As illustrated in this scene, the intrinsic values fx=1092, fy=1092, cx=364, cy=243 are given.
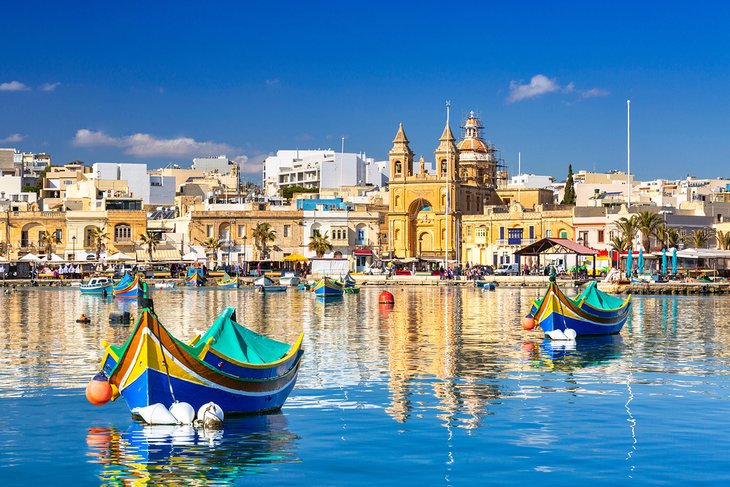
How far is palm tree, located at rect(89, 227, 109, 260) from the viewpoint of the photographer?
363ft

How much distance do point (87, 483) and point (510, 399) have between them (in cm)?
1057

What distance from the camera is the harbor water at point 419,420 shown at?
58.5 feet

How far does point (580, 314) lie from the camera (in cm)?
3994

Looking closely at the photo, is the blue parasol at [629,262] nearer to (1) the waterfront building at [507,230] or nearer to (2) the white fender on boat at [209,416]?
(1) the waterfront building at [507,230]

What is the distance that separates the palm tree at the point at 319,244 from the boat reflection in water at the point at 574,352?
72.9 metres

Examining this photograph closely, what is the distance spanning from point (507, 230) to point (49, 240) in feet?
156

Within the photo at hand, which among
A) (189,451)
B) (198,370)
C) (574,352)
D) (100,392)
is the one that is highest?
(198,370)

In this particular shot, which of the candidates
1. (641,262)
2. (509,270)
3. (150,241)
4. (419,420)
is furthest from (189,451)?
(150,241)

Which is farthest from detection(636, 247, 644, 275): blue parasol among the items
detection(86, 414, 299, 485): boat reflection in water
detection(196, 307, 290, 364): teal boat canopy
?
detection(86, 414, 299, 485): boat reflection in water

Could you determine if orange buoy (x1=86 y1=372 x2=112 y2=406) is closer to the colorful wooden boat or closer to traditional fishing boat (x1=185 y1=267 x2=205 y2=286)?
the colorful wooden boat

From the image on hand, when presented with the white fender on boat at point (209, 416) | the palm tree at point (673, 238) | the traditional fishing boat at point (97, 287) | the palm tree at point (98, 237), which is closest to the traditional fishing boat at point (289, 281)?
the traditional fishing boat at point (97, 287)

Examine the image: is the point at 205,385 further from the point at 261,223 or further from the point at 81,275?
the point at 261,223

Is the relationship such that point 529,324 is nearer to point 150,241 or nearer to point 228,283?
point 228,283

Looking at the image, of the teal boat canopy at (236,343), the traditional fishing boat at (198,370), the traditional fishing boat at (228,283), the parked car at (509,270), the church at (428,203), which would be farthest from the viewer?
the church at (428,203)
